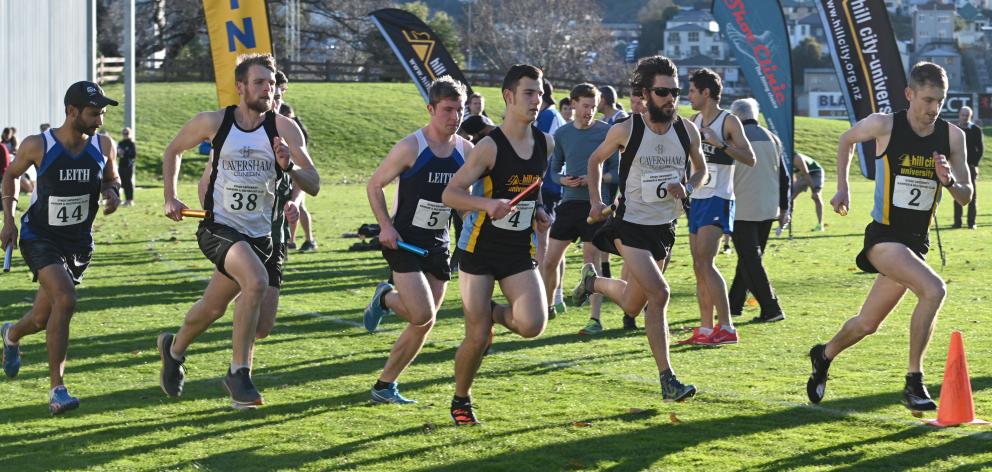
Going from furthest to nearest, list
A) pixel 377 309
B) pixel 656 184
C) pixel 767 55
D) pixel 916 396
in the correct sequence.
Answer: pixel 767 55
pixel 377 309
pixel 656 184
pixel 916 396

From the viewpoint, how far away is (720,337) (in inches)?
406

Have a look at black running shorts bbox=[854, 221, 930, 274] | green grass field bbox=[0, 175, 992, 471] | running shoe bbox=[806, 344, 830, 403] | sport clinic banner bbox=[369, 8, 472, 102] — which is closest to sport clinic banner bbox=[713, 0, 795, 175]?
green grass field bbox=[0, 175, 992, 471]

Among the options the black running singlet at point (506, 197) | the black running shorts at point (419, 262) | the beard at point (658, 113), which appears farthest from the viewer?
the beard at point (658, 113)

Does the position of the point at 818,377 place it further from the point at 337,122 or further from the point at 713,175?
the point at 337,122

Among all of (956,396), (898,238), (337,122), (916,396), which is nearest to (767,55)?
(898,238)

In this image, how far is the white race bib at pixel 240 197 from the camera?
7629 millimetres

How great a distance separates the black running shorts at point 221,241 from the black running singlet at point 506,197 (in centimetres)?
128

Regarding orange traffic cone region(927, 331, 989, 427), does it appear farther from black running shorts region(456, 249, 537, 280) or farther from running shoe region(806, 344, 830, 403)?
black running shorts region(456, 249, 537, 280)

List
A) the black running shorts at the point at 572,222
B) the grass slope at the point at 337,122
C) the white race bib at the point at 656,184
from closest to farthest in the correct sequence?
the white race bib at the point at 656,184
the black running shorts at the point at 572,222
the grass slope at the point at 337,122

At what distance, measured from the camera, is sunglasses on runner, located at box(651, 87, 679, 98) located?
7809 mm

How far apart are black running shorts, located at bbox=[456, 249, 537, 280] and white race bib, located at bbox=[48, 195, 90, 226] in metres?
2.42

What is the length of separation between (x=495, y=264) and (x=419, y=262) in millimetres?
666

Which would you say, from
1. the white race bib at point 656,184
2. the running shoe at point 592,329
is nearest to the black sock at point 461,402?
the white race bib at point 656,184

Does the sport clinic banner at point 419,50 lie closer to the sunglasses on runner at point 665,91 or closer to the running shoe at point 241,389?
the sunglasses on runner at point 665,91
